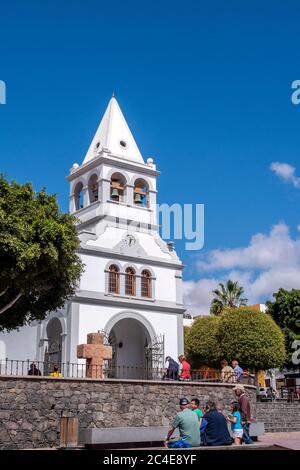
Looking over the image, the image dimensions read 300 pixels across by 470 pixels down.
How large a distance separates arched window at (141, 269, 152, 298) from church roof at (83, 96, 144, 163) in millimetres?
5968

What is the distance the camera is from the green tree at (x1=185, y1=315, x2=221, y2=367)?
1539 inches

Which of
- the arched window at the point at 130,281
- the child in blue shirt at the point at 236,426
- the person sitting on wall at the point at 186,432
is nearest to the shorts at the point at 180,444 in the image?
the person sitting on wall at the point at 186,432

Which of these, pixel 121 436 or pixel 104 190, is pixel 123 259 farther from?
pixel 121 436

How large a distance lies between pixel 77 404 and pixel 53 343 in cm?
1074

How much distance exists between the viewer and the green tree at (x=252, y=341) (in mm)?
34906

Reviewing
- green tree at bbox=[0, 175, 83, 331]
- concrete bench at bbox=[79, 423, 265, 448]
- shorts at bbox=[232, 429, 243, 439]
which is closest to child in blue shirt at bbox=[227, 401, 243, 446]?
shorts at bbox=[232, 429, 243, 439]

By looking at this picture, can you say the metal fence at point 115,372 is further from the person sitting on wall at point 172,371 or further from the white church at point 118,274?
the white church at point 118,274

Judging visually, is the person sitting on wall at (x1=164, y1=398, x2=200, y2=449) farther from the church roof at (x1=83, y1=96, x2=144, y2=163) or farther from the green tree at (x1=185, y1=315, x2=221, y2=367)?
the green tree at (x1=185, y1=315, x2=221, y2=367)

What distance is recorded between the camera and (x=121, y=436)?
1561 centimetres

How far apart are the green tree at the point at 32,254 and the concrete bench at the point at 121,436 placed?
5455 mm

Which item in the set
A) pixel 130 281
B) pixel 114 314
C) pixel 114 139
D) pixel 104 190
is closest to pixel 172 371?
pixel 114 314
